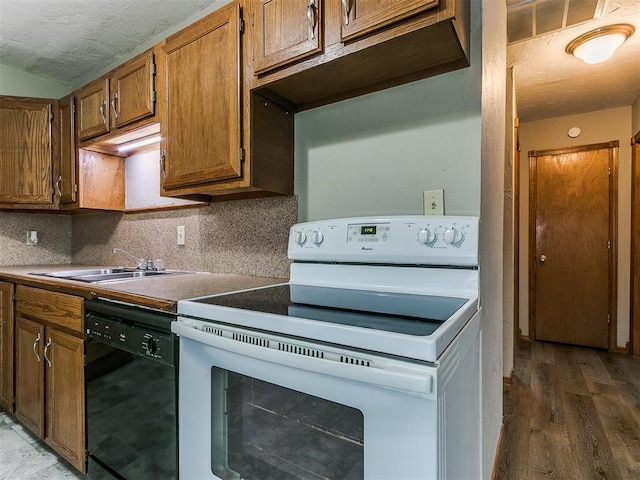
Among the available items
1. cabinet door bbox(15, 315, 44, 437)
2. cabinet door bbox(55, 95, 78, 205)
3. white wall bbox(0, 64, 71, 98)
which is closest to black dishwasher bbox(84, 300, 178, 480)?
cabinet door bbox(15, 315, 44, 437)

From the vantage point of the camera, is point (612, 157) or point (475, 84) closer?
point (475, 84)

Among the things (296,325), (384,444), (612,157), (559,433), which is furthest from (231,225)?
(612,157)

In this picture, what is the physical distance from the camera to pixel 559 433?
6.49 ft

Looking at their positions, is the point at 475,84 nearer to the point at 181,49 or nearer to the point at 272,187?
the point at 272,187

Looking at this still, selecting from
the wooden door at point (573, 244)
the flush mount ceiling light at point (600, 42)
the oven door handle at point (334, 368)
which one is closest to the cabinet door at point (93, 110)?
the oven door handle at point (334, 368)

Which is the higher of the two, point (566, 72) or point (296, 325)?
point (566, 72)

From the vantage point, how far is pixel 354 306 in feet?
3.28

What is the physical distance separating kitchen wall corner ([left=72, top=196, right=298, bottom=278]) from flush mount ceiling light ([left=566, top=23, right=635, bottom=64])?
2.16 metres

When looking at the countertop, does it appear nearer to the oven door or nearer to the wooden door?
the oven door

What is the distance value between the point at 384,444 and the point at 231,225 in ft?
4.65

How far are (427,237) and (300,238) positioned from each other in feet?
1.72

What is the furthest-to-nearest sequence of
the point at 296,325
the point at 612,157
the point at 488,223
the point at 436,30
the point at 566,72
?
the point at 612,157 < the point at 566,72 < the point at 488,223 < the point at 436,30 < the point at 296,325

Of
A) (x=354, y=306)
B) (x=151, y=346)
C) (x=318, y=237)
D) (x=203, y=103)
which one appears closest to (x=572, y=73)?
(x=318, y=237)

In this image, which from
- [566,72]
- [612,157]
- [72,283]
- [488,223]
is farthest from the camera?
[612,157]
